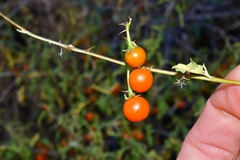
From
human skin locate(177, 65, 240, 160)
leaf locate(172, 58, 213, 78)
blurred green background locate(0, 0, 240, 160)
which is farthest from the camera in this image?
blurred green background locate(0, 0, 240, 160)

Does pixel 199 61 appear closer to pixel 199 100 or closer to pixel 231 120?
pixel 199 100

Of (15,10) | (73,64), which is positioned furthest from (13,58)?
(73,64)

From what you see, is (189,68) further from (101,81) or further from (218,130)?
(101,81)

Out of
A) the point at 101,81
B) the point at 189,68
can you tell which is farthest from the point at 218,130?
the point at 101,81

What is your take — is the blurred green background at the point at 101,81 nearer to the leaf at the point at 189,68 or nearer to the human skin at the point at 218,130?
the human skin at the point at 218,130

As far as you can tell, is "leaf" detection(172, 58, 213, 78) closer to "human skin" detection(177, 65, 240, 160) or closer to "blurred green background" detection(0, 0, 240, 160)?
"human skin" detection(177, 65, 240, 160)

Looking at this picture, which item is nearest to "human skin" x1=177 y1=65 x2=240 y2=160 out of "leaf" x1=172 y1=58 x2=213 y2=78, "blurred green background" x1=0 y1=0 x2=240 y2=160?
"leaf" x1=172 y1=58 x2=213 y2=78

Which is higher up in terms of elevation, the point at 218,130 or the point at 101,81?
the point at 101,81
